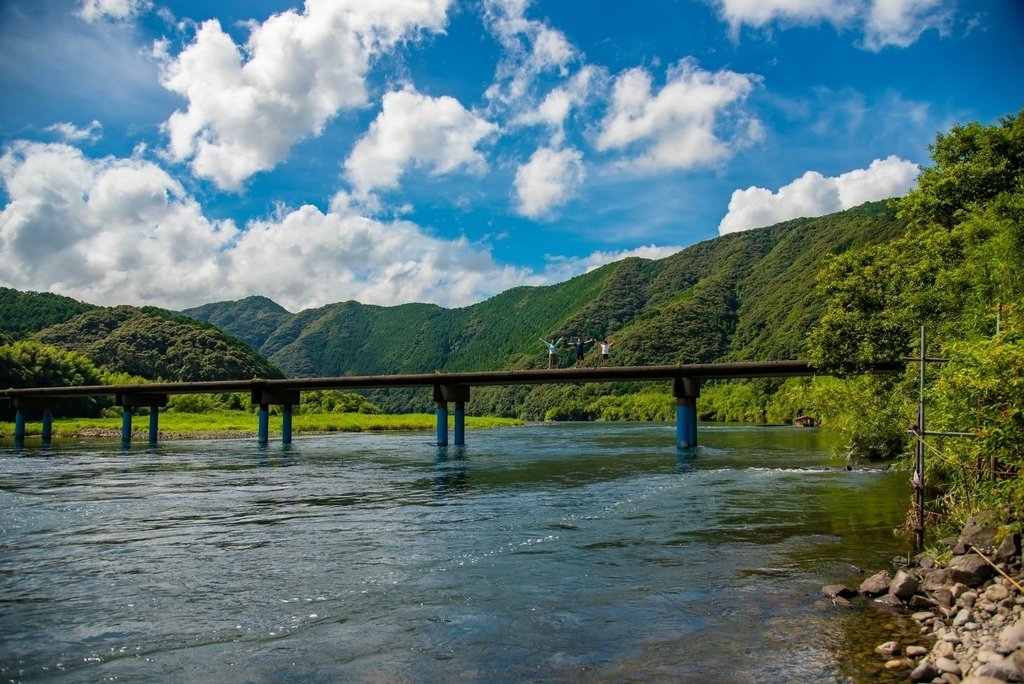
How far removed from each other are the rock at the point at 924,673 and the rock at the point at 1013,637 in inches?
34.2

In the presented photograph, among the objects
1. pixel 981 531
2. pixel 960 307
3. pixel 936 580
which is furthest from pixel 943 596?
pixel 960 307

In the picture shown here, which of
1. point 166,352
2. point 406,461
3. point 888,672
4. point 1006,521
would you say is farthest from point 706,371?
point 166,352

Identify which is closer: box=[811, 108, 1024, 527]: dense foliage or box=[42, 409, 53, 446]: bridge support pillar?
box=[811, 108, 1024, 527]: dense foliage

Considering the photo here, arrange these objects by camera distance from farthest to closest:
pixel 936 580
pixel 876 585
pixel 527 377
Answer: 1. pixel 527 377
2. pixel 876 585
3. pixel 936 580

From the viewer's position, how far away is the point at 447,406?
Result: 66938mm

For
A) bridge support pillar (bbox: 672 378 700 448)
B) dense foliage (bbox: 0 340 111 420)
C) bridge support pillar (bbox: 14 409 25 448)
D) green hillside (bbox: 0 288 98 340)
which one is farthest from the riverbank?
green hillside (bbox: 0 288 98 340)

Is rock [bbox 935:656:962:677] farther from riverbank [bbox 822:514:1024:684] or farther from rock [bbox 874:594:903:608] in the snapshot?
rock [bbox 874:594:903:608]

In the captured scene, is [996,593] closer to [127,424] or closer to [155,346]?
[127,424]

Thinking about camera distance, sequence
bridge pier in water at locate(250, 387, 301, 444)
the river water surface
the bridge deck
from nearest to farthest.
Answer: the river water surface → the bridge deck → bridge pier in water at locate(250, 387, 301, 444)

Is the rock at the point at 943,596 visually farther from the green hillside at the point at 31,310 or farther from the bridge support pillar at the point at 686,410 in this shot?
the green hillside at the point at 31,310

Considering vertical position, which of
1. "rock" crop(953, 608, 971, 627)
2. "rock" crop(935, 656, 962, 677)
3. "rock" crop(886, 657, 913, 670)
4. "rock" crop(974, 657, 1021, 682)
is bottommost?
"rock" crop(886, 657, 913, 670)

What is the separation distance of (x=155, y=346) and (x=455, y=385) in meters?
117

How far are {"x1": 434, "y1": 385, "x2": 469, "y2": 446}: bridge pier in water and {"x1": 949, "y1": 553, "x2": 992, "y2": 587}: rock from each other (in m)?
53.6

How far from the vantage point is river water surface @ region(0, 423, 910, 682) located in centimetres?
1064
